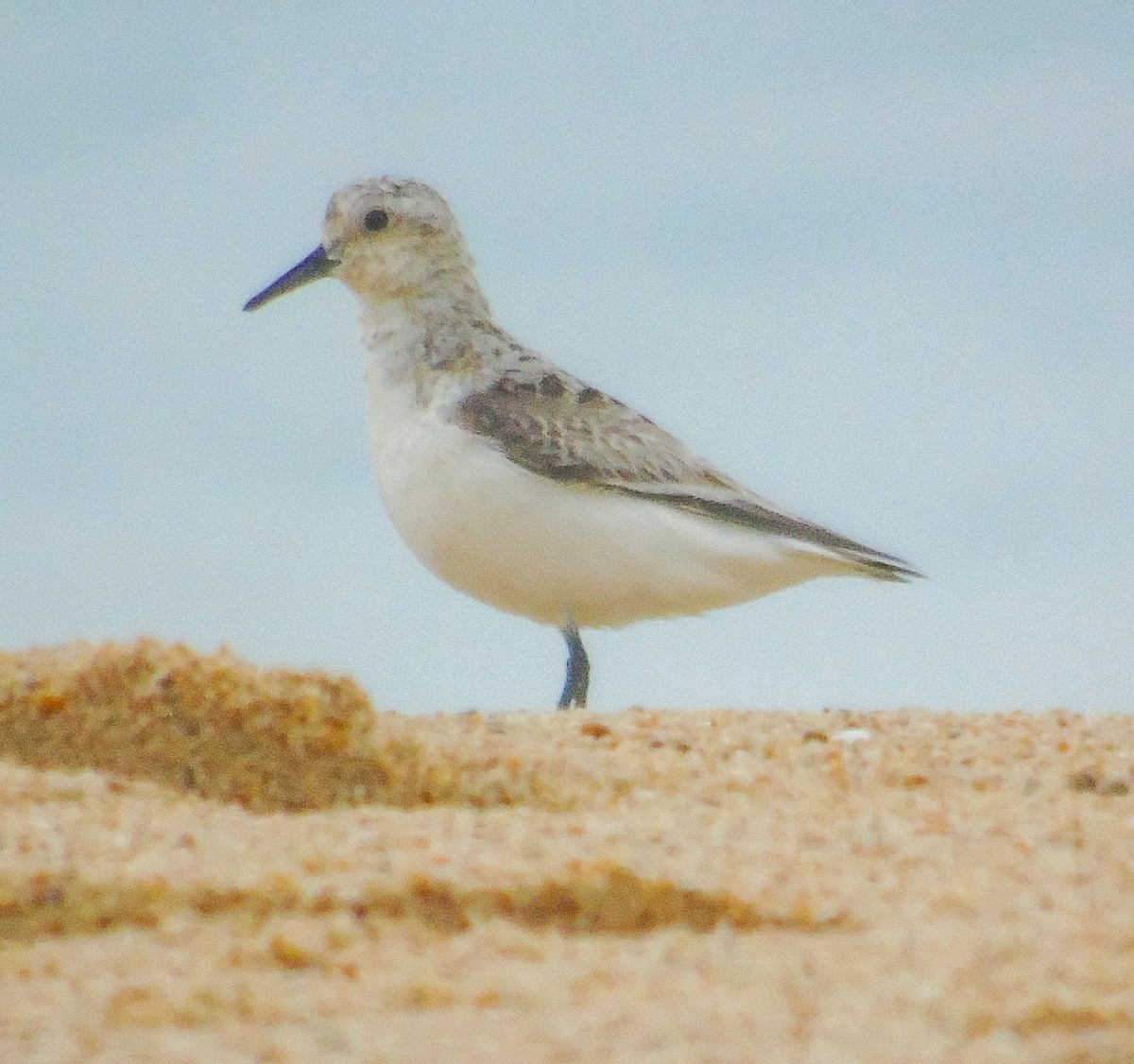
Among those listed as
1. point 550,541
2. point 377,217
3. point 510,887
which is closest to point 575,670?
point 550,541

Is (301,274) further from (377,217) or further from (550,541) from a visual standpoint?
(550,541)

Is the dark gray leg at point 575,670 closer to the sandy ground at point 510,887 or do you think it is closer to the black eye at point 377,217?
the sandy ground at point 510,887

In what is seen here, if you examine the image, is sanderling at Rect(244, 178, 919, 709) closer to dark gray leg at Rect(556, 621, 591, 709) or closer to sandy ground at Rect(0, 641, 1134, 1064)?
dark gray leg at Rect(556, 621, 591, 709)

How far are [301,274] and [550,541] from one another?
1.71 meters

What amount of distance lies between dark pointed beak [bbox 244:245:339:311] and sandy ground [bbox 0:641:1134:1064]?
101 inches

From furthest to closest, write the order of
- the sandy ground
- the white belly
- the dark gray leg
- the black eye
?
the black eye
the dark gray leg
the white belly
the sandy ground

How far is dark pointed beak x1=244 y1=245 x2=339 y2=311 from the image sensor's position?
6469 mm

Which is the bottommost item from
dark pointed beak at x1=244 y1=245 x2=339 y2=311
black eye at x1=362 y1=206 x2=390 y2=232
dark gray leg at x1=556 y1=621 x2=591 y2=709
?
dark gray leg at x1=556 y1=621 x2=591 y2=709

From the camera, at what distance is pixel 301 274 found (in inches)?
258

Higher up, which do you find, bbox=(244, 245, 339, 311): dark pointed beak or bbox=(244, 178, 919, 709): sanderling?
bbox=(244, 245, 339, 311): dark pointed beak

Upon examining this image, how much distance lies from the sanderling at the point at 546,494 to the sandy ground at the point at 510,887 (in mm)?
1312

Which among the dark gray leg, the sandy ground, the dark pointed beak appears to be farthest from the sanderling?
the sandy ground

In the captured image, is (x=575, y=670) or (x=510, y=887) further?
(x=575, y=670)

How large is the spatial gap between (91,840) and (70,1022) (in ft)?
2.55
